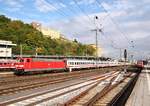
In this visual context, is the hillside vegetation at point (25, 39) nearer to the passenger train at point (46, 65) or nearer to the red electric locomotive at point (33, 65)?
the passenger train at point (46, 65)

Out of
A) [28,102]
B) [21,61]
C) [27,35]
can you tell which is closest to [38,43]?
[27,35]

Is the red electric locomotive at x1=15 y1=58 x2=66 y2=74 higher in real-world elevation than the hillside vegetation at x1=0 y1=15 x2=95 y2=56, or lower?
lower

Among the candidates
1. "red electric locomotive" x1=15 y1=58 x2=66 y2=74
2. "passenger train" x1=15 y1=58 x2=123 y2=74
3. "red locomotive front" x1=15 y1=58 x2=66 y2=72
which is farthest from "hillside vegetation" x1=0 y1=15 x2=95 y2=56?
"red electric locomotive" x1=15 y1=58 x2=66 y2=74

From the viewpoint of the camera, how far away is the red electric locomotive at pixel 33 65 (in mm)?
50875

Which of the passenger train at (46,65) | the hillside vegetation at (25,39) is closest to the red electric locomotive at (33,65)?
the passenger train at (46,65)

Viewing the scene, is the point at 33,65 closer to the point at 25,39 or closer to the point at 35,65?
the point at 35,65

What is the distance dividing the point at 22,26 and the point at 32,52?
129ft

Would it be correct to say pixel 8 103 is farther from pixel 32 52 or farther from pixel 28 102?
pixel 32 52

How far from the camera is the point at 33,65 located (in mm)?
52969

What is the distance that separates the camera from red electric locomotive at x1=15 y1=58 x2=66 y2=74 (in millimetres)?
50875

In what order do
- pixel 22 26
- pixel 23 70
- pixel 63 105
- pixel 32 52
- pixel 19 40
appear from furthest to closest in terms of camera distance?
pixel 22 26 < pixel 19 40 < pixel 32 52 < pixel 23 70 < pixel 63 105

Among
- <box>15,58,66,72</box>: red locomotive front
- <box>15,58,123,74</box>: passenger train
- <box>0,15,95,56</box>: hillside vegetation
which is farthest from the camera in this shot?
<box>0,15,95,56</box>: hillside vegetation

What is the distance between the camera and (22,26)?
18325cm

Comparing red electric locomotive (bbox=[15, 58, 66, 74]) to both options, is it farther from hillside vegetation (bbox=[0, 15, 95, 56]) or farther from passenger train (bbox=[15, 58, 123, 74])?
hillside vegetation (bbox=[0, 15, 95, 56])
